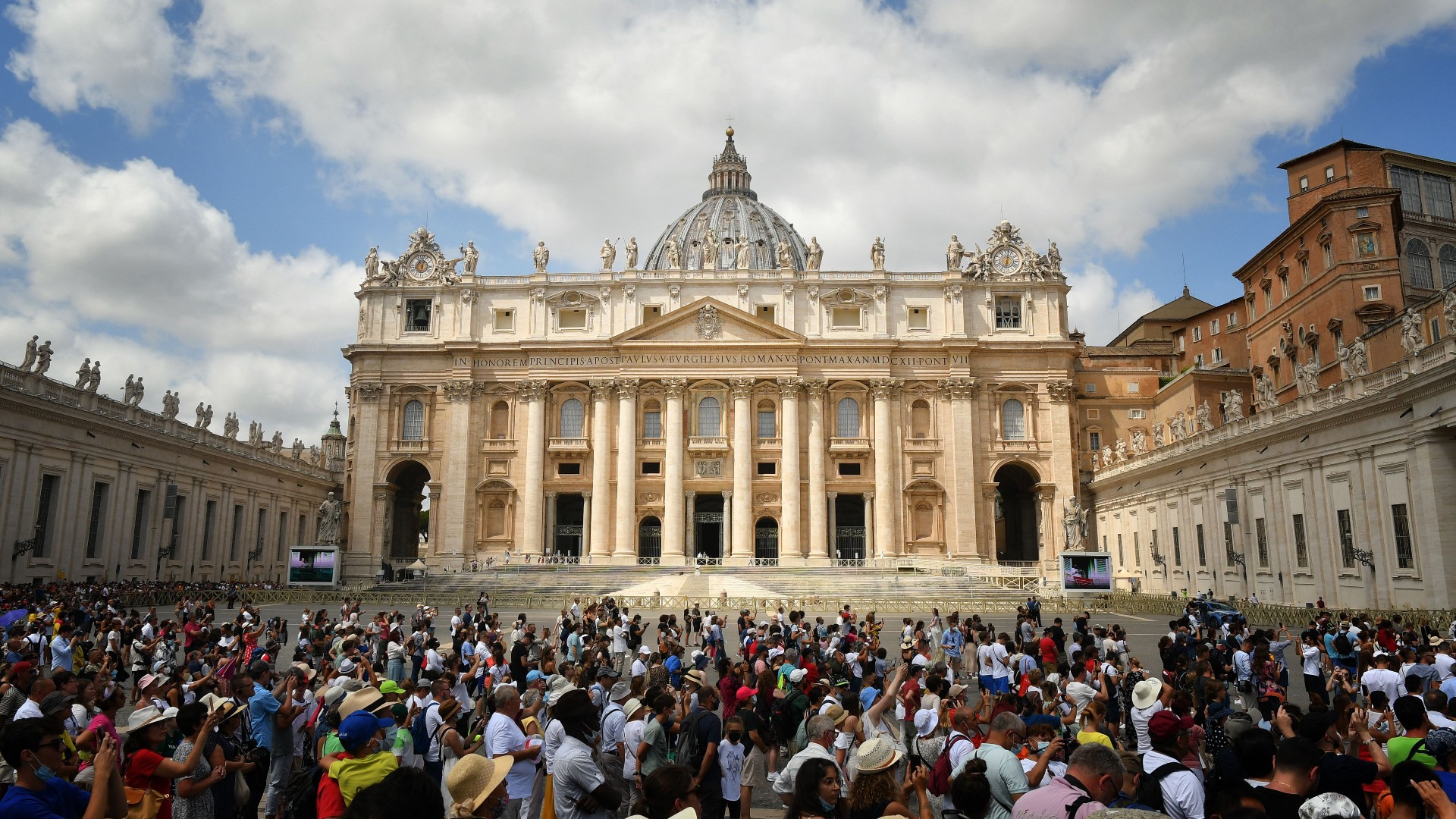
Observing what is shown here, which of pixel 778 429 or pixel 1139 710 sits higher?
pixel 778 429

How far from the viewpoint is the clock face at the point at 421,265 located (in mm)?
66750

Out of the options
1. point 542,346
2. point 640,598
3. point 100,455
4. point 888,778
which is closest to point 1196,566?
point 640,598

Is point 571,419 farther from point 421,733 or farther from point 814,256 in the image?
point 421,733

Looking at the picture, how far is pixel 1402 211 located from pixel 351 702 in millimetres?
53503

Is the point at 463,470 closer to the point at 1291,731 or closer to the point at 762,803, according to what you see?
the point at 762,803

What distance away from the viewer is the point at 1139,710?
971 centimetres

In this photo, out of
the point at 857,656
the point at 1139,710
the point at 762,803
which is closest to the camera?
the point at 1139,710

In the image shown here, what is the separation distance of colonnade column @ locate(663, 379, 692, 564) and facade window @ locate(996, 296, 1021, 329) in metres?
21.3

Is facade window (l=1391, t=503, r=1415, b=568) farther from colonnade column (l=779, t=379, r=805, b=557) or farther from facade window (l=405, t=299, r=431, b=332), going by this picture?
facade window (l=405, t=299, r=431, b=332)

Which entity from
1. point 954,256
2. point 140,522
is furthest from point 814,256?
point 140,522

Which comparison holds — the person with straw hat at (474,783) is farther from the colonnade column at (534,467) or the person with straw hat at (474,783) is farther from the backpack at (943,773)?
the colonnade column at (534,467)

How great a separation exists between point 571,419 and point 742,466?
11.9 meters

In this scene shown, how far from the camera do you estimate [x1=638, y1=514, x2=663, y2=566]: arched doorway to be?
62.9m

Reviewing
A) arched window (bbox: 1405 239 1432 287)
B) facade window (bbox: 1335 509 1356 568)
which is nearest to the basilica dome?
arched window (bbox: 1405 239 1432 287)
